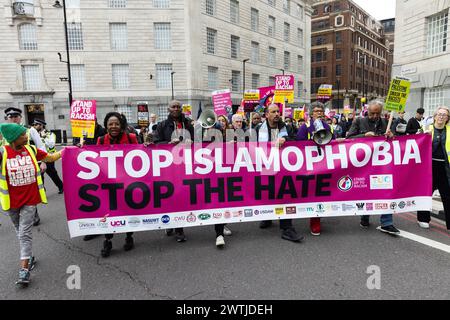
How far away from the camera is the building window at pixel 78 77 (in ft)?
98.0

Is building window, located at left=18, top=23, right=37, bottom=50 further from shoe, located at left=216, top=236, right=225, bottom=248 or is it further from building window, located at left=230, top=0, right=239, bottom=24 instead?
shoe, located at left=216, top=236, right=225, bottom=248

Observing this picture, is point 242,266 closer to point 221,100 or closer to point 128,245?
point 128,245

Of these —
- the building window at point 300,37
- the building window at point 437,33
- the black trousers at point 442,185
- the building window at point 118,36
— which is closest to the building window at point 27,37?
the building window at point 118,36

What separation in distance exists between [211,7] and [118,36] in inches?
417

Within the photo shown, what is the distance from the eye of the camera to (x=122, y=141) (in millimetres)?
4523

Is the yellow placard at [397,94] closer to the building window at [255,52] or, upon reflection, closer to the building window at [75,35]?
the building window at [75,35]

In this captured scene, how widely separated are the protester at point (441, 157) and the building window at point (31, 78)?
1356 inches

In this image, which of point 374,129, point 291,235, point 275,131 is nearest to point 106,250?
point 291,235

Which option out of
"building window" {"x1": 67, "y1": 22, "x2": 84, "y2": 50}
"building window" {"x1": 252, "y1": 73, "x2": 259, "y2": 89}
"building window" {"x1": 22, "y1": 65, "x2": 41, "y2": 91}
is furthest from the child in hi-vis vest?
"building window" {"x1": 252, "y1": 73, "x2": 259, "y2": 89}

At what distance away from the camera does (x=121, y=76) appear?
30594 mm

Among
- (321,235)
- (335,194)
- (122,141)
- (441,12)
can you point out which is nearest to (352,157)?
(335,194)

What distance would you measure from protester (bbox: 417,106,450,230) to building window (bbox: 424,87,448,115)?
15.2 metres
